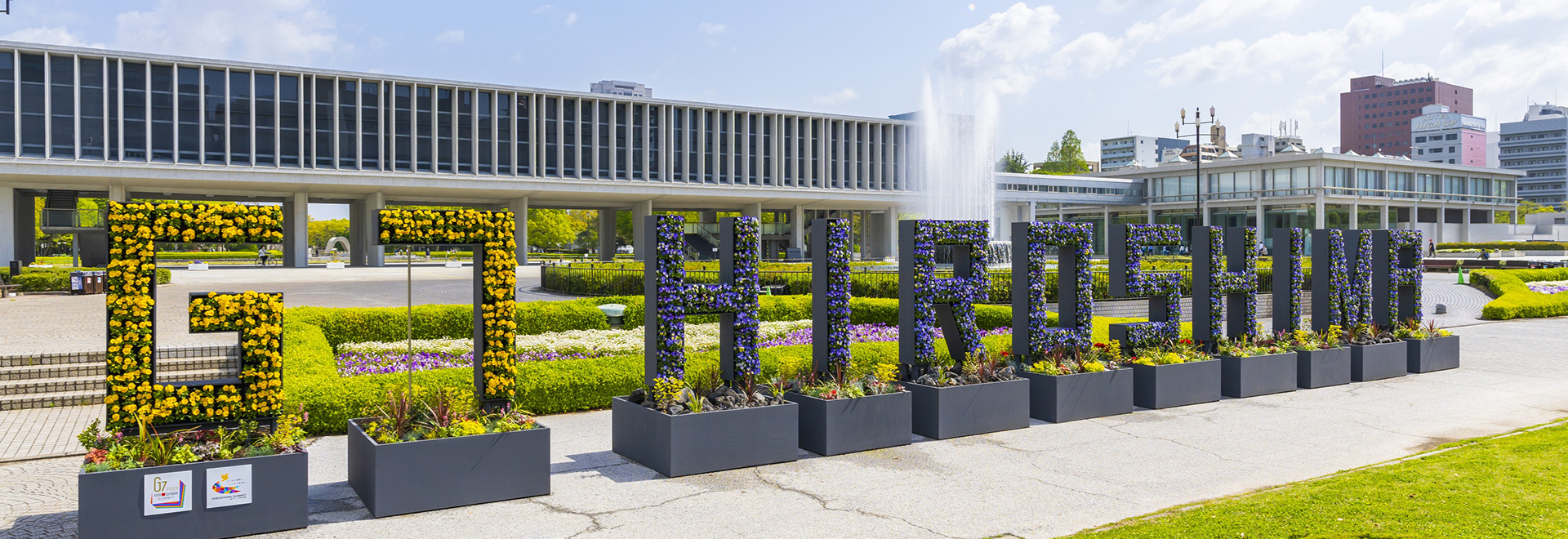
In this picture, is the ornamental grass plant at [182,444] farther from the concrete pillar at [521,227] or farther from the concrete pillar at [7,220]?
the concrete pillar at [7,220]

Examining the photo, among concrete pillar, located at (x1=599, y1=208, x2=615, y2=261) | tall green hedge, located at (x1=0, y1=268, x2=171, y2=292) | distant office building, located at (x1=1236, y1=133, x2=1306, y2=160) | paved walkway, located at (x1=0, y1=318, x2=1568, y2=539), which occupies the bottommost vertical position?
paved walkway, located at (x1=0, y1=318, x2=1568, y2=539)

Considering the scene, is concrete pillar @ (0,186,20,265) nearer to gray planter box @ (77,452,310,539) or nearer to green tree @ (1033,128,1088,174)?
gray planter box @ (77,452,310,539)

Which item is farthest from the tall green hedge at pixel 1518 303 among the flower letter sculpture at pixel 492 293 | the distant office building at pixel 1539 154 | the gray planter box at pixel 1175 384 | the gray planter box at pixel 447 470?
the distant office building at pixel 1539 154

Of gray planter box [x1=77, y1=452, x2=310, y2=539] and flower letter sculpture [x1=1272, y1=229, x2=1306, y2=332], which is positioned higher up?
flower letter sculpture [x1=1272, y1=229, x2=1306, y2=332]

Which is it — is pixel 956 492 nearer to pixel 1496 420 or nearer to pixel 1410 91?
pixel 1496 420

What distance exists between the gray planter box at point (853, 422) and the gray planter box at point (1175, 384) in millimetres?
4103

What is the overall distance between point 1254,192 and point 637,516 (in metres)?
84.8

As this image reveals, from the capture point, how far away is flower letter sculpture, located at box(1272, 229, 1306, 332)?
14867 mm

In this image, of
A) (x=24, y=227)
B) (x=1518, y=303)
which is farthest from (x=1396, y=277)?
(x=24, y=227)

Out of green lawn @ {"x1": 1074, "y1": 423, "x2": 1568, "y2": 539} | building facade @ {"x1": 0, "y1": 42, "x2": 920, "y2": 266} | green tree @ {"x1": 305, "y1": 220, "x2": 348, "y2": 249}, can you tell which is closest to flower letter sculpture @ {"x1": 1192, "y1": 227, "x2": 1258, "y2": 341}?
green lawn @ {"x1": 1074, "y1": 423, "x2": 1568, "y2": 539}

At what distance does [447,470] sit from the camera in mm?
7836

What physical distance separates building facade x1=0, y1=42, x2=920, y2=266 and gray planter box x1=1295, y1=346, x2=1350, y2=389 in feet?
170

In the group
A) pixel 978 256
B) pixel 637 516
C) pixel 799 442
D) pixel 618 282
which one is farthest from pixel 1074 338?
pixel 618 282

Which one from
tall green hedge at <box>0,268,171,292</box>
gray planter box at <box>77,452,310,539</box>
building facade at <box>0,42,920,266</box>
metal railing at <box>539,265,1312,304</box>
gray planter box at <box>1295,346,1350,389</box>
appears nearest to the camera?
gray planter box at <box>77,452,310,539</box>
